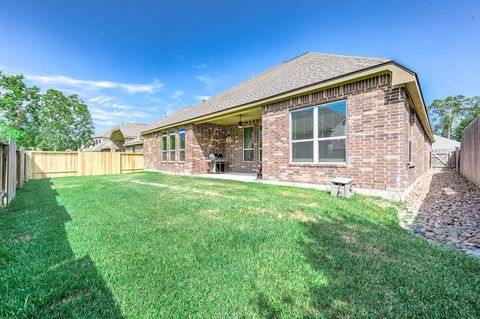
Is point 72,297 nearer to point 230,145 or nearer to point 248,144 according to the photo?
point 248,144

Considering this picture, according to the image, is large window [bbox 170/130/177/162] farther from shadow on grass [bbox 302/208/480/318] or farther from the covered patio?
shadow on grass [bbox 302/208/480/318]

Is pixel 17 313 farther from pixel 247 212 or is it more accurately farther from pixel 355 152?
pixel 355 152

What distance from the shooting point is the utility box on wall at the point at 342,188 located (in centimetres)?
564

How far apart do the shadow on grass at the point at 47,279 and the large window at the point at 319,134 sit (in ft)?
20.8

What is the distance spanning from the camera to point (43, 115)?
2966cm

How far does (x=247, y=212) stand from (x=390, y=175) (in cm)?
388

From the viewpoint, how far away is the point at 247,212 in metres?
4.39

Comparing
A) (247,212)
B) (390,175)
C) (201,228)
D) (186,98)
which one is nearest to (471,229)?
(390,175)

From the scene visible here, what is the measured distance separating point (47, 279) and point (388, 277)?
10.6 feet

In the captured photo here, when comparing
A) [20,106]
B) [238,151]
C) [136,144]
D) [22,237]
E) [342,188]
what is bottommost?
[22,237]

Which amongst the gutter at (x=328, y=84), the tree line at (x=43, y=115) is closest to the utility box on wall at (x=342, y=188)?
the gutter at (x=328, y=84)

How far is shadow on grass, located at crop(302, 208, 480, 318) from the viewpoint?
1.67 metres

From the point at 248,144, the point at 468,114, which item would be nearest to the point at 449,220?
the point at 248,144

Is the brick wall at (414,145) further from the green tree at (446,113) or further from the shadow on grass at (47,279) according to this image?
the green tree at (446,113)
